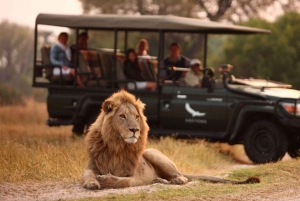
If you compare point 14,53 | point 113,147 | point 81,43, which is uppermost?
point 81,43

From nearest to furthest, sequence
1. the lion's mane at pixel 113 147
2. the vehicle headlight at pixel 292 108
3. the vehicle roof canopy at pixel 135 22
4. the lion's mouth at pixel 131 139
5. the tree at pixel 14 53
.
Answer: the lion's mouth at pixel 131 139, the lion's mane at pixel 113 147, the vehicle headlight at pixel 292 108, the vehicle roof canopy at pixel 135 22, the tree at pixel 14 53

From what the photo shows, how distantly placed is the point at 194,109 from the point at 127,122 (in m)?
4.86

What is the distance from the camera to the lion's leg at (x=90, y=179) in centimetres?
868

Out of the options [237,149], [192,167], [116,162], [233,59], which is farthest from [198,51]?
[116,162]

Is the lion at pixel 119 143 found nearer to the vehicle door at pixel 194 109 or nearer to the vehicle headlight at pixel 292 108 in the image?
the vehicle headlight at pixel 292 108

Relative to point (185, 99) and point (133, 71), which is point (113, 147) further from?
point (133, 71)

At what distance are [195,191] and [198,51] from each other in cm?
2659

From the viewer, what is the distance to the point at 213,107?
44.8 feet

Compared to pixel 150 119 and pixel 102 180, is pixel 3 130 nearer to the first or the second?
pixel 150 119

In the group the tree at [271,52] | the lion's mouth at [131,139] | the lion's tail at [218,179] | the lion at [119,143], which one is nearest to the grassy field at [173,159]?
the lion's tail at [218,179]

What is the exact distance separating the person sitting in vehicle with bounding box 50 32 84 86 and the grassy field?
3.51 feet

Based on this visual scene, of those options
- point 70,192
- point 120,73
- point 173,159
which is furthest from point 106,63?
point 70,192

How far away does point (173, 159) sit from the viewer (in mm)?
11844

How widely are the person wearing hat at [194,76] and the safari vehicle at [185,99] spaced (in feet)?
0.49
